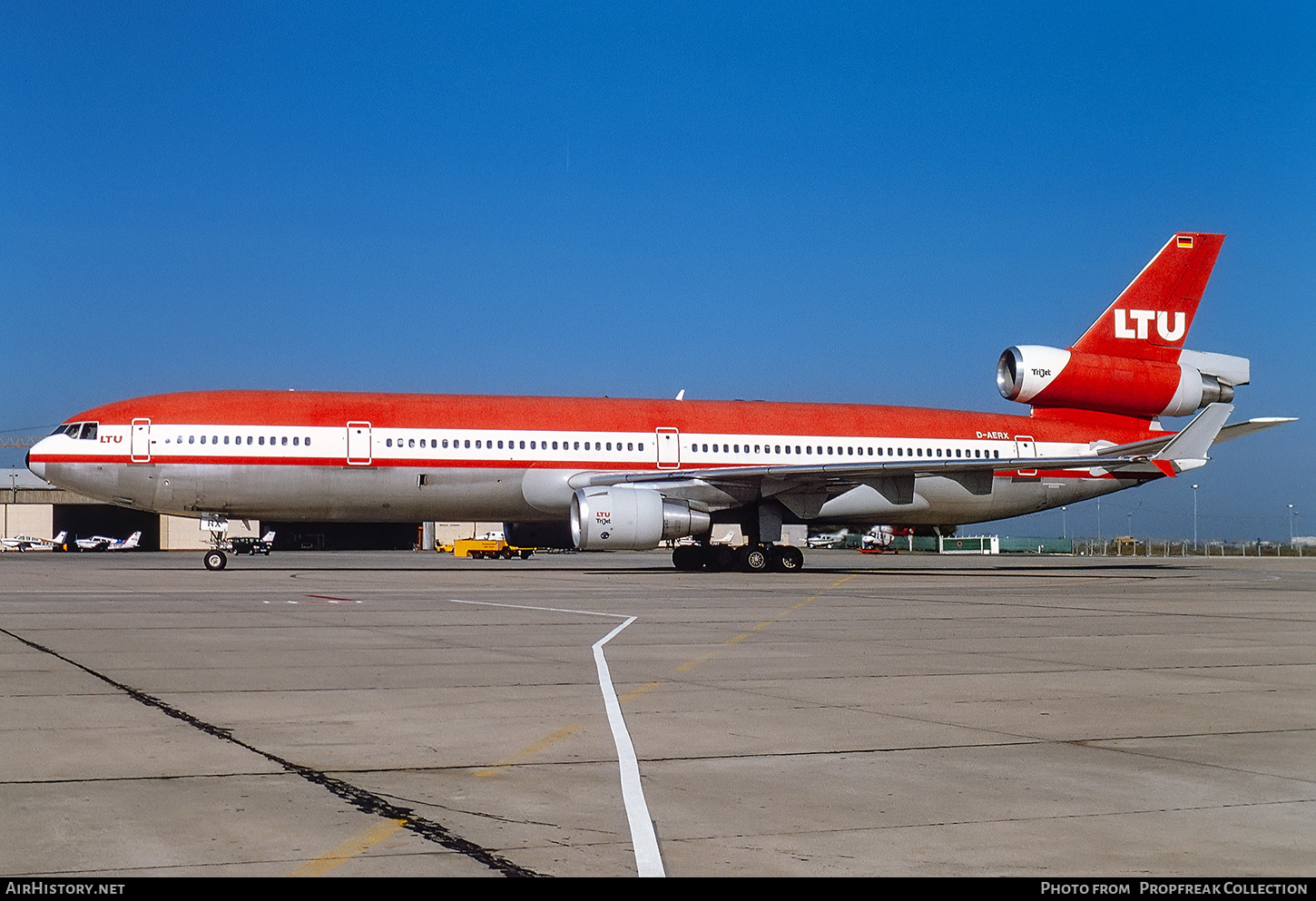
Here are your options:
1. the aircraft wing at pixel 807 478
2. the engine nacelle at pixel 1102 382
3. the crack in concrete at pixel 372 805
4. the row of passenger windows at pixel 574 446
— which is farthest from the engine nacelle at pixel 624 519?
the crack in concrete at pixel 372 805

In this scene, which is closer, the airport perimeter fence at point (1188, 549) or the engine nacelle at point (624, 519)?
the engine nacelle at point (624, 519)

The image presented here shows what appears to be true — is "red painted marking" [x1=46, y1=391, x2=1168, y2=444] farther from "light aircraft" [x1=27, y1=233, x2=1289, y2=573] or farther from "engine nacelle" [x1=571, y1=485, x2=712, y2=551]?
"engine nacelle" [x1=571, y1=485, x2=712, y2=551]

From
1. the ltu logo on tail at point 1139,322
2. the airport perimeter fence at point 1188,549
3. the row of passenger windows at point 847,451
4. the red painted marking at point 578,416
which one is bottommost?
the airport perimeter fence at point 1188,549

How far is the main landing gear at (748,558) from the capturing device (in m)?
30.6

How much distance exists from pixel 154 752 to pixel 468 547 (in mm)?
55074

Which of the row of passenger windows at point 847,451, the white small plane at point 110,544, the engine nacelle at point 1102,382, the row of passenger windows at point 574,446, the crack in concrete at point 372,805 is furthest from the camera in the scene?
the white small plane at point 110,544

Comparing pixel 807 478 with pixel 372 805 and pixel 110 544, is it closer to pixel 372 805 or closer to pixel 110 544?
pixel 372 805

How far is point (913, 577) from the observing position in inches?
1177

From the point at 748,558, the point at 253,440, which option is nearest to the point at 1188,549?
the point at 748,558

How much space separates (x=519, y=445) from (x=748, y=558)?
640 cm

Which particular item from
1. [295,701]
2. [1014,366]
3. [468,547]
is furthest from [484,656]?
[468,547]

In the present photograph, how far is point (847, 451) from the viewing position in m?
32.2

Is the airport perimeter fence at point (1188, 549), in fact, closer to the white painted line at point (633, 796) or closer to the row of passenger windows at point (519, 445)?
the row of passenger windows at point (519, 445)

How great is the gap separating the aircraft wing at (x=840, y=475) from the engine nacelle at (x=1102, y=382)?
116 inches
